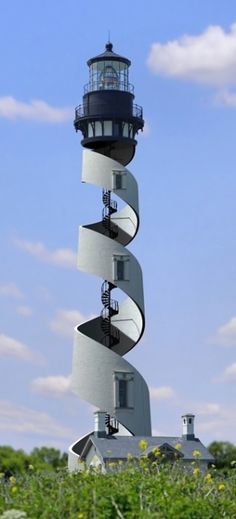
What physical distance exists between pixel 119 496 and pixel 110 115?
120ft

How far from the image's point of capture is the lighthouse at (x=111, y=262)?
143 ft

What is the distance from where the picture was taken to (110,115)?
1890 inches

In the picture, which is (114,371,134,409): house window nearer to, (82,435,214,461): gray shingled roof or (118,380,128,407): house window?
(118,380,128,407): house window

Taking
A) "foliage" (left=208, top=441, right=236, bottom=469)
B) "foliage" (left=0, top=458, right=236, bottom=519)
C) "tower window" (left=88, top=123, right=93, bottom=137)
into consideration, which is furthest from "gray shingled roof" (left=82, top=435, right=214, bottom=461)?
"foliage" (left=0, top=458, right=236, bottom=519)

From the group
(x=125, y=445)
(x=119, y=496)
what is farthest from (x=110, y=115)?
(x=119, y=496)

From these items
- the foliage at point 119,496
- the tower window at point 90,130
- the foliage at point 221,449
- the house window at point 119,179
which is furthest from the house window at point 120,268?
the foliage at point 119,496

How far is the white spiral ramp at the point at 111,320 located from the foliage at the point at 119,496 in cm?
2843

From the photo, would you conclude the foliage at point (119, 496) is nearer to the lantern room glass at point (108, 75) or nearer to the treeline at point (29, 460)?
the treeline at point (29, 460)

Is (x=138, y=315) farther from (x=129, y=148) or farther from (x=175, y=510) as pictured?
(x=175, y=510)

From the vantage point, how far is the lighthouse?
4344cm

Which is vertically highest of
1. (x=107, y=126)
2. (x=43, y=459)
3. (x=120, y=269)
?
(x=107, y=126)

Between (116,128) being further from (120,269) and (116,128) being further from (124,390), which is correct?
(124,390)

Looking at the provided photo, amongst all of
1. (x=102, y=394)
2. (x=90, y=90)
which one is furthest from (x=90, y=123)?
(x=102, y=394)

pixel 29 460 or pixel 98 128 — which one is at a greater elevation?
pixel 98 128
